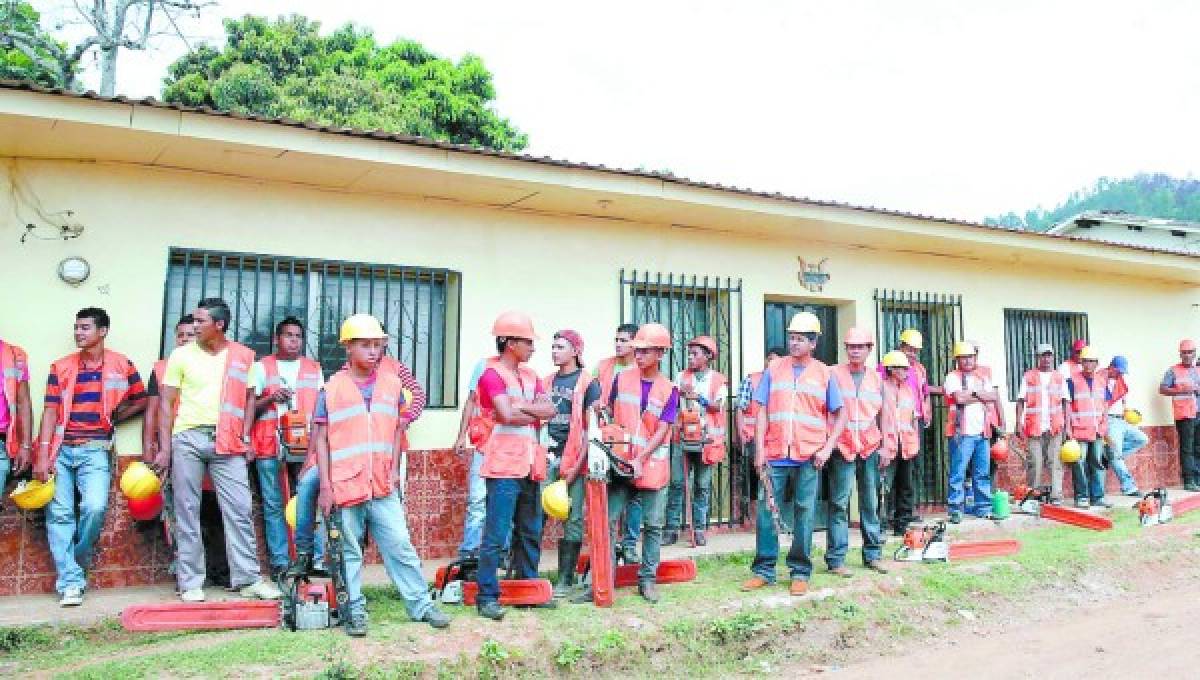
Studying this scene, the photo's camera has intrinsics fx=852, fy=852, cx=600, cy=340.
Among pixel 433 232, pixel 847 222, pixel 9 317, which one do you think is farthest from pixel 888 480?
pixel 9 317

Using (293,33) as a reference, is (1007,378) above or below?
below

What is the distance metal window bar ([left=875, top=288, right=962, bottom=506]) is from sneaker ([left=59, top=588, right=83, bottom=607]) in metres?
7.78

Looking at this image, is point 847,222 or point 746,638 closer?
point 746,638

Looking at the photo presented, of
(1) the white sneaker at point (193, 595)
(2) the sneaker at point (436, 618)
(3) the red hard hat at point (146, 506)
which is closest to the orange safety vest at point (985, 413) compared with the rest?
(2) the sneaker at point (436, 618)

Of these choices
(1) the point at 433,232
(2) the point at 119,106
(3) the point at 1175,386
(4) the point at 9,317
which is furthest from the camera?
(3) the point at 1175,386

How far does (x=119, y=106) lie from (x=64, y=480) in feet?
7.95

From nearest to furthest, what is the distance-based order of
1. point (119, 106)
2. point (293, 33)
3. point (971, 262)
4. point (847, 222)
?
point (119, 106) → point (847, 222) → point (971, 262) → point (293, 33)

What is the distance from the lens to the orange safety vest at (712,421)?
7.57m

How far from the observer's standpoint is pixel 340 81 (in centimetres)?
1916

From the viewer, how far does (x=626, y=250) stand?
26.8 ft

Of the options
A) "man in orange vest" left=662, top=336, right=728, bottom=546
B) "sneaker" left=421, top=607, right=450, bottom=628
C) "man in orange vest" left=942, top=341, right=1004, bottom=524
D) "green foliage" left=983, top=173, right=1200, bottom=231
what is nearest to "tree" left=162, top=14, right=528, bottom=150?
"man in orange vest" left=662, top=336, right=728, bottom=546

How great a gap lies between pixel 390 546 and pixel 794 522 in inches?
114

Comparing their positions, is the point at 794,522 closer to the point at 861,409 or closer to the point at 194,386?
the point at 861,409

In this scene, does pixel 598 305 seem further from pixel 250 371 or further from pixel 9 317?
pixel 9 317
